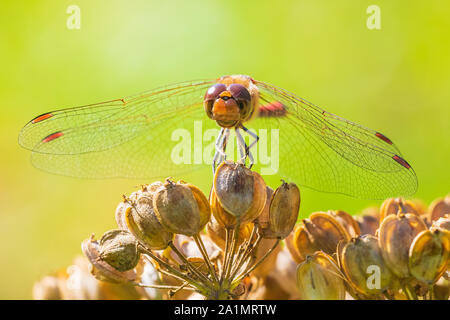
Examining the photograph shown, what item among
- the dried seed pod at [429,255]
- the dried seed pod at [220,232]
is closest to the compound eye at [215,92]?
the dried seed pod at [220,232]

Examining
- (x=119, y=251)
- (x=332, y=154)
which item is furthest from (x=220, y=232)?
(x=332, y=154)

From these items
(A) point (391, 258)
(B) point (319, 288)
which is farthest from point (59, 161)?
(A) point (391, 258)

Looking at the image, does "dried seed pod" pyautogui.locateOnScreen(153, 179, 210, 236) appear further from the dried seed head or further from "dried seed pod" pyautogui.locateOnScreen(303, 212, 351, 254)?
"dried seed pod" pyautogui.locateOnScreen(303, 212, 351, 254)

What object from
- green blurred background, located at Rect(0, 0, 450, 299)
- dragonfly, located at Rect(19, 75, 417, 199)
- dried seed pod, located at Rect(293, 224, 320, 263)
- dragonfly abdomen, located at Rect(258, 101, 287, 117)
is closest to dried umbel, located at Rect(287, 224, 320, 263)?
dried seed pod, located at Rect(293, 224, 320, 263)

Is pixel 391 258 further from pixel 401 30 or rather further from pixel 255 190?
pixel 401 30

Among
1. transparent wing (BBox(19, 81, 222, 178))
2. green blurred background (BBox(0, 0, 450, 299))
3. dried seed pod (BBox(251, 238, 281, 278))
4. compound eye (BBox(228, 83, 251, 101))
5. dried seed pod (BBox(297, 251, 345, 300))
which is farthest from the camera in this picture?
green blurred background (BBox(0, 0, 450, 299))

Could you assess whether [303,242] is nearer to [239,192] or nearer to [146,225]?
[239,192]

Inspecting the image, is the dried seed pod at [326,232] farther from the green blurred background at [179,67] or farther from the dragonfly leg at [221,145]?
the green blurred background at [179,67]
